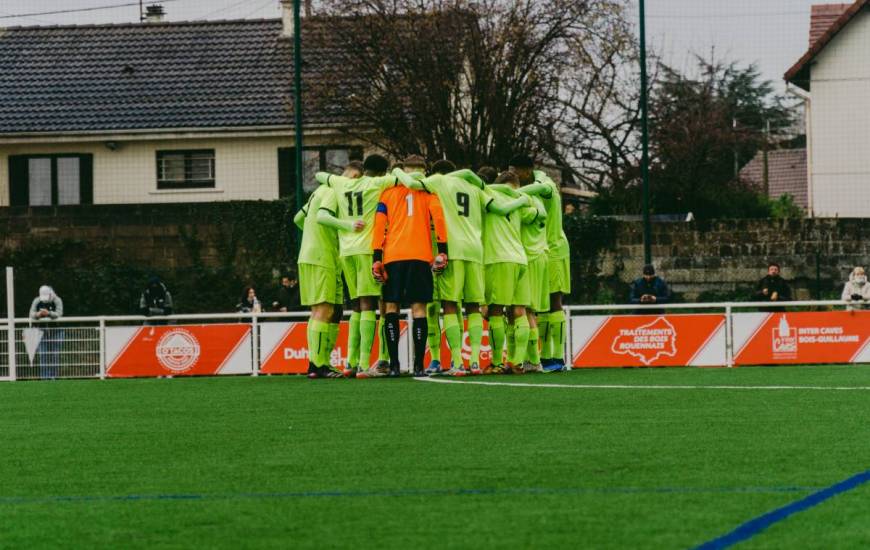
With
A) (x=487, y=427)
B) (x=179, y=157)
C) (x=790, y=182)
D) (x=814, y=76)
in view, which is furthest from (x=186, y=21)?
(x=790, y=182)

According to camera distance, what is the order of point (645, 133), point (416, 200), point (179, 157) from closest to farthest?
point (416, 200) → point (645, 133) → point (179, 157)

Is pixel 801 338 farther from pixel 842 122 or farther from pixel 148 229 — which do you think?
pixel 842 122

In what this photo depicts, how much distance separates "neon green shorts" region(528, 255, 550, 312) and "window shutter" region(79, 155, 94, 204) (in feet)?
73.4

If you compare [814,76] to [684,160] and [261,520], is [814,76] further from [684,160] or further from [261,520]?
Result: [261,520]

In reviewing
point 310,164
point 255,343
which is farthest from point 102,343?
point 310,164

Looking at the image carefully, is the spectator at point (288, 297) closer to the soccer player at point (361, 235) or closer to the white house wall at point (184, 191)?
the soccer player at point (361, 235)

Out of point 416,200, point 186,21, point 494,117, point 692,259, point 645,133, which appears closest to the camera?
point 416,200

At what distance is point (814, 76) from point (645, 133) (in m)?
15.7

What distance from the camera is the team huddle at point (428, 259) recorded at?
15695 mm

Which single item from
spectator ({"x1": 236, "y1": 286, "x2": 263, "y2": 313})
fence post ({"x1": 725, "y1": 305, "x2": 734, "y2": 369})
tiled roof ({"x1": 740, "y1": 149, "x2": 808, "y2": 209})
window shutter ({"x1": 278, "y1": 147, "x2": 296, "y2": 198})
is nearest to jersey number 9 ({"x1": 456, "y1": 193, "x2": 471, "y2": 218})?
fence post ({"x1": 725, "y1": 305, "x2": 734, "y2": 369})

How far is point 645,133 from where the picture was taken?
81.7ft

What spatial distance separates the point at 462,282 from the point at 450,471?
850 cm

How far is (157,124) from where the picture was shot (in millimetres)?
37375

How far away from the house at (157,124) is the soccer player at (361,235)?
58.7 feet
